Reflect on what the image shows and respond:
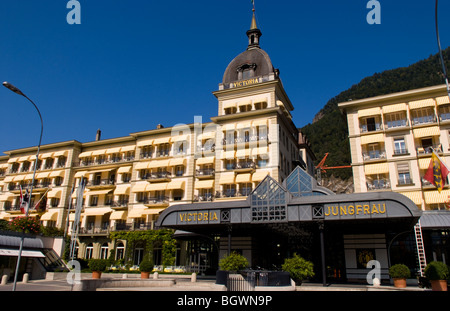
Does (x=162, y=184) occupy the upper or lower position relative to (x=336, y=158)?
lower

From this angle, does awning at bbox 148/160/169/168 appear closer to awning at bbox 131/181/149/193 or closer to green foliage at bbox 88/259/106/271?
awning at bbox 131/181/149/193

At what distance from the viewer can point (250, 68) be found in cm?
4619

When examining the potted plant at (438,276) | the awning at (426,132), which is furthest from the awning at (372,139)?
the potted plant at (438,276)

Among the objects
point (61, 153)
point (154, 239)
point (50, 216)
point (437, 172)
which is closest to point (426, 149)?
point (437, 172)

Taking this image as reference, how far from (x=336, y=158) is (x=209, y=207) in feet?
285

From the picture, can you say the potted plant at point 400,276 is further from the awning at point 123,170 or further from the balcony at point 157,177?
the awning at point 123,170

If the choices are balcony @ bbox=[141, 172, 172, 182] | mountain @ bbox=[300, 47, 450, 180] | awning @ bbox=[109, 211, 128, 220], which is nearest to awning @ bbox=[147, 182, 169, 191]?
balcony @ bbox=[141, 172, 172, 182]

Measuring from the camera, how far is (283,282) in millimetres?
20828

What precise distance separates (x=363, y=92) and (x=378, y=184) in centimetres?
10494

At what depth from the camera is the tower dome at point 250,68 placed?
147ft

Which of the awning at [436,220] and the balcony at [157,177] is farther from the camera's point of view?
the balcony at [157,177]

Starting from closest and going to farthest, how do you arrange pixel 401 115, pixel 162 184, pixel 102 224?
1. pixel 401 115
2. pixel 162 184
3. pixel 102 224
